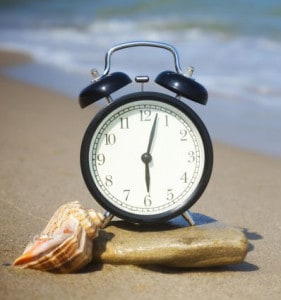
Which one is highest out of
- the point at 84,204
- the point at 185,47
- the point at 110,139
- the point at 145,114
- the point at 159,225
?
the point at 145,114

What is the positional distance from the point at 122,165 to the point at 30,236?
0.63 meters

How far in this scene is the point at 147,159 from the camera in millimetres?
3521

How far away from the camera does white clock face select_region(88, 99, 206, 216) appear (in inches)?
139

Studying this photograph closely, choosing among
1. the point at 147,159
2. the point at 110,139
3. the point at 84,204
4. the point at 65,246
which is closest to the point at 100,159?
the point at 110,139

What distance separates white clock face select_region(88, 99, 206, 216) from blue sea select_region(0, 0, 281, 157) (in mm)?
2491

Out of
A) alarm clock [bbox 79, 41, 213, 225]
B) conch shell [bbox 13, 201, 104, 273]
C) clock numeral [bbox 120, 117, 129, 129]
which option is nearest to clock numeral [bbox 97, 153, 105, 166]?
alarm clock [bbox 79, 41, 213, 225]

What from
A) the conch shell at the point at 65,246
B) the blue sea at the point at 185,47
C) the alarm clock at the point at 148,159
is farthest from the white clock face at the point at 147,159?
the blue sea at the point at 185,47

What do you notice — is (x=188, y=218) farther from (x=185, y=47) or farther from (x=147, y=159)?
(x=185, y=47)

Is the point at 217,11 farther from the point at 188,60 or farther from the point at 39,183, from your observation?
the point at 39,183

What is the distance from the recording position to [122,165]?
354 centimetres

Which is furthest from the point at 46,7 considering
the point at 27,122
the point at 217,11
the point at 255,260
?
the point at 255,260

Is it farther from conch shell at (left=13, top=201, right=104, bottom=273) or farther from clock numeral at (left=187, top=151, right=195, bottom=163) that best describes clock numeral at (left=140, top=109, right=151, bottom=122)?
conch shell at (left=13, top=201, right=104, bottom=273)

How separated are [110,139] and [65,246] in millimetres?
552

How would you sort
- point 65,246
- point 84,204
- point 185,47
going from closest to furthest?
point 65,246
point 84,204
point 185,47
